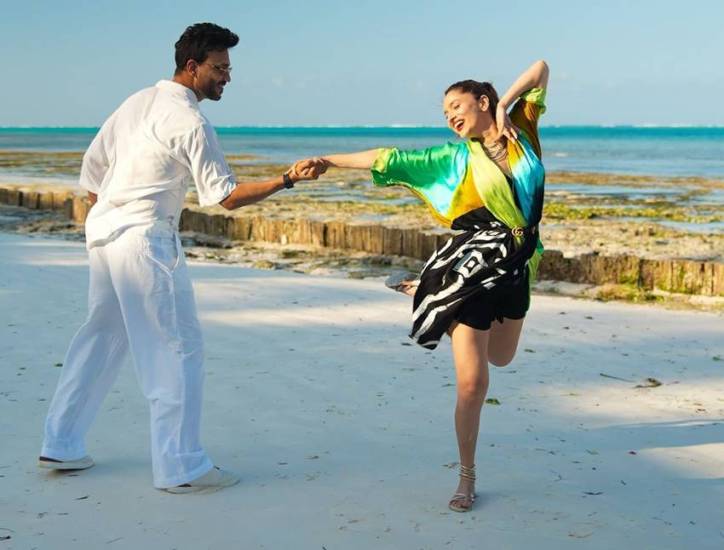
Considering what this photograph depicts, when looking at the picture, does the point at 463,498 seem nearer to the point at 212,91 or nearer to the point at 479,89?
the point at 479,89

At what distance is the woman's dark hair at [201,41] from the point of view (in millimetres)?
4047

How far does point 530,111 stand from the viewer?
4.27 m

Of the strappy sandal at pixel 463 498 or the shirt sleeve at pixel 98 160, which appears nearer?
the strappy sandal at pixel 463 498

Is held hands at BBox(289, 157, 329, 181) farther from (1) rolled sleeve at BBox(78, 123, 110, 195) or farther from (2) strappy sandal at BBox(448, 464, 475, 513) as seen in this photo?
(2) strappy sandal at BBox(448, 464, 475, 513)

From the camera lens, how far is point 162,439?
4086mm

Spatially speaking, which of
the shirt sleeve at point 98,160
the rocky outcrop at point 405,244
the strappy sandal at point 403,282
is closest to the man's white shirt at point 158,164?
the shirt sleeve at point 98,160

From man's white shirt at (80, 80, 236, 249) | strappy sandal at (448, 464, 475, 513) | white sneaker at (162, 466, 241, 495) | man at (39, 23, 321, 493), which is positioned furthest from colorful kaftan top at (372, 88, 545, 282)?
white sneaker at (162, 466, 241, 495)

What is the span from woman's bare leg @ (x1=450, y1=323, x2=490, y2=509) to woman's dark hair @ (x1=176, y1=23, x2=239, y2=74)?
4.85ft

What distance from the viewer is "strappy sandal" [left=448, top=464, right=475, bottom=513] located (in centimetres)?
394

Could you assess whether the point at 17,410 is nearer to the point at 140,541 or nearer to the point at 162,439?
the point at 162,439

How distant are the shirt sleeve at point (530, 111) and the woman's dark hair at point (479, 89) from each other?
221 mm

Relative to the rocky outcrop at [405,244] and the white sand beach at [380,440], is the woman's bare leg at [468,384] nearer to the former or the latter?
the white sand beach at [380,440]

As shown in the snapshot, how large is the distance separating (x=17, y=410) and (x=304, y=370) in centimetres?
171

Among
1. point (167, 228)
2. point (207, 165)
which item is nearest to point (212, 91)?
point (207, 165)
